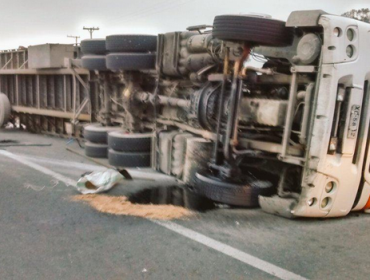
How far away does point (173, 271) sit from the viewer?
3.13 metres

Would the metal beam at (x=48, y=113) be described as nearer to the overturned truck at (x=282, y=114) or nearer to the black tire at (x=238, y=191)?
the overturned truck at (x=282, y=114)

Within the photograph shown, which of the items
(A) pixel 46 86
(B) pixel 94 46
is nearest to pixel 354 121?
(B) pixel 94 46

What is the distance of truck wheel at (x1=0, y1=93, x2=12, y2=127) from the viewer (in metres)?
12.5

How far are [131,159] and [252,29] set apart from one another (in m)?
3.35

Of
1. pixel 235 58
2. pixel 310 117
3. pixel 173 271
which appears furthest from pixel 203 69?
pixel 173 271

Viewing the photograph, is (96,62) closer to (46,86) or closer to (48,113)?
(48,113)

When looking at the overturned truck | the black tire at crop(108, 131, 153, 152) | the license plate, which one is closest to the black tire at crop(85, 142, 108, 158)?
the black tire at crop(108, 131, 153, 152)

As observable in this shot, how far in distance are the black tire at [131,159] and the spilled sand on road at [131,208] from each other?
69.3 inches

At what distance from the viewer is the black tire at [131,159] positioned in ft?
22.4

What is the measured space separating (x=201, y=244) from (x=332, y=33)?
7.32ft

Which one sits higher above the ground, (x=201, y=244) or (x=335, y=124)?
(x=335, y=124)

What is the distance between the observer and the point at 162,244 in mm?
3650

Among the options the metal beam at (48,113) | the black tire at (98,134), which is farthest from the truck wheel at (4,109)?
the black tire at (98,134)

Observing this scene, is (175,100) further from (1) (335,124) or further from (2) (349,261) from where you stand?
(2) (349,261)
